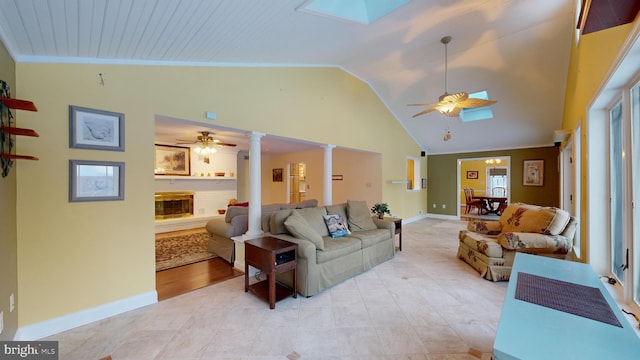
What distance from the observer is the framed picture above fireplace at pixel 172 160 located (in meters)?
6.41

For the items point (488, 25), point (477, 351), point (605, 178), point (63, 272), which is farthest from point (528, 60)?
point (63, 272)

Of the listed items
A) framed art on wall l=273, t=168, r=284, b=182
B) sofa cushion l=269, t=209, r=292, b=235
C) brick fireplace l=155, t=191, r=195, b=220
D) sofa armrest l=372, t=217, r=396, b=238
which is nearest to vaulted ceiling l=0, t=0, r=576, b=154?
brick fireplace l=155, t=191, r=195, b=220

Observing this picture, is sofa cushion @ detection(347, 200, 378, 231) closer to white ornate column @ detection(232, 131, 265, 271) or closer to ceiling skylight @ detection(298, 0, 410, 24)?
white ornate column @ detection(232, 131, 265, 271)

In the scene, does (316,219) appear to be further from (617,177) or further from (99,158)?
(617,177)

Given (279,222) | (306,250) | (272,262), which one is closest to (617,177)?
(306,250)

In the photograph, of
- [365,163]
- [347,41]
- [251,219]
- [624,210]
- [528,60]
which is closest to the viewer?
[624,210]

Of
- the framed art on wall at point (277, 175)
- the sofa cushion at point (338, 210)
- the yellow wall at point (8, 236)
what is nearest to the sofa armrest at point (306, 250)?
the sofa cushion at point (338, 210)

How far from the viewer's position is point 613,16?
120 cm

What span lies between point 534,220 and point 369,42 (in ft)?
11.4

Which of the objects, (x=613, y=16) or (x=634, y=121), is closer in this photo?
(x=613, y=16)

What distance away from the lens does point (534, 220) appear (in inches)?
137

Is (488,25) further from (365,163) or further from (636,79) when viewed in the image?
(365,163)

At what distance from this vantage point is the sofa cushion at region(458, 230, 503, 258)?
3.30 metres

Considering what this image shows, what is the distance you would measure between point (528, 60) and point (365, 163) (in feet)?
12.5
